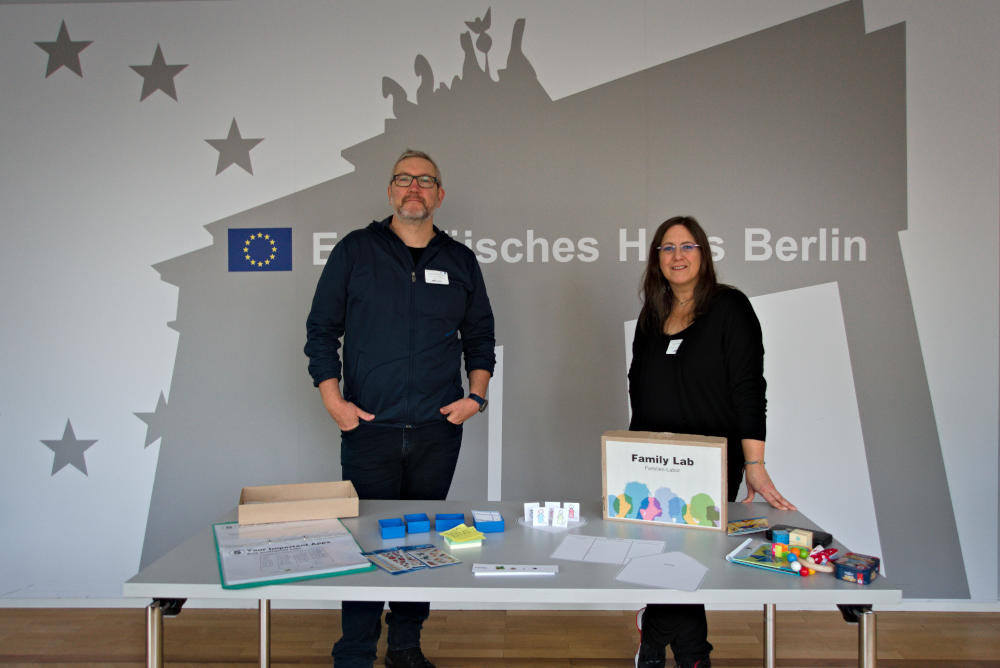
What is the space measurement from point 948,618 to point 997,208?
1845 mm

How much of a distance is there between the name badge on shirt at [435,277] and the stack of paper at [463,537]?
96 centimetres

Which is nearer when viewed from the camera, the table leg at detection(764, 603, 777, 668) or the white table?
the white table

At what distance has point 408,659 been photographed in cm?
245

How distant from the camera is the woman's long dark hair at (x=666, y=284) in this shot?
6.93 feet

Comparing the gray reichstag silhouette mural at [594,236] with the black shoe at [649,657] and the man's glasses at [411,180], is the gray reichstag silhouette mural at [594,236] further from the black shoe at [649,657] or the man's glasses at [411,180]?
the black shoe at [649,657]

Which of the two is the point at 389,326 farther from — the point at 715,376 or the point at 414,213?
the point at 715,376

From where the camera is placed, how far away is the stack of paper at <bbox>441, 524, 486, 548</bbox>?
1.63 meters

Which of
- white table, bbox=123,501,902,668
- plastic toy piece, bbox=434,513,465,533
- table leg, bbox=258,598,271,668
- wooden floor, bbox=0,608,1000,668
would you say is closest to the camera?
white table, bbox=123,501,902,668

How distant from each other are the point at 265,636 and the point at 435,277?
1.23 metres

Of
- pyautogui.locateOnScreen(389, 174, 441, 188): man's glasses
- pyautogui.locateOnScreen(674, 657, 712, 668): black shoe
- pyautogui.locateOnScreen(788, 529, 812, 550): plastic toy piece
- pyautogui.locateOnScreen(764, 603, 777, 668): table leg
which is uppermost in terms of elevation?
pyautogui.locateOnScreen(389, 174, 441, 188): man's glasses

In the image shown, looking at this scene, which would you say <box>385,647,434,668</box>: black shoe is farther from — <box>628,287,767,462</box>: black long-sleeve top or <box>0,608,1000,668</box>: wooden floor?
<box>628,287,767,462</box>: black long-sleeve top

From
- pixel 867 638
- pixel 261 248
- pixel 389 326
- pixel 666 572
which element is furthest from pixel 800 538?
pixel 261 248

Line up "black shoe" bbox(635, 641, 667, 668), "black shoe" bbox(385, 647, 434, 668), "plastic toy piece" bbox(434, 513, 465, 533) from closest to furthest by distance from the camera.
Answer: "plastic toy piece" bbox(434, 513, 465, 533)
"black shoe" bbox(635, 641, 667, 668)
"black shoe" bbox(385, 647, 434, 668)

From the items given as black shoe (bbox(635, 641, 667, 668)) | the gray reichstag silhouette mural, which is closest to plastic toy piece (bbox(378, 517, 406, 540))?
black shoe (bbox(635, 641, 667, 668))
